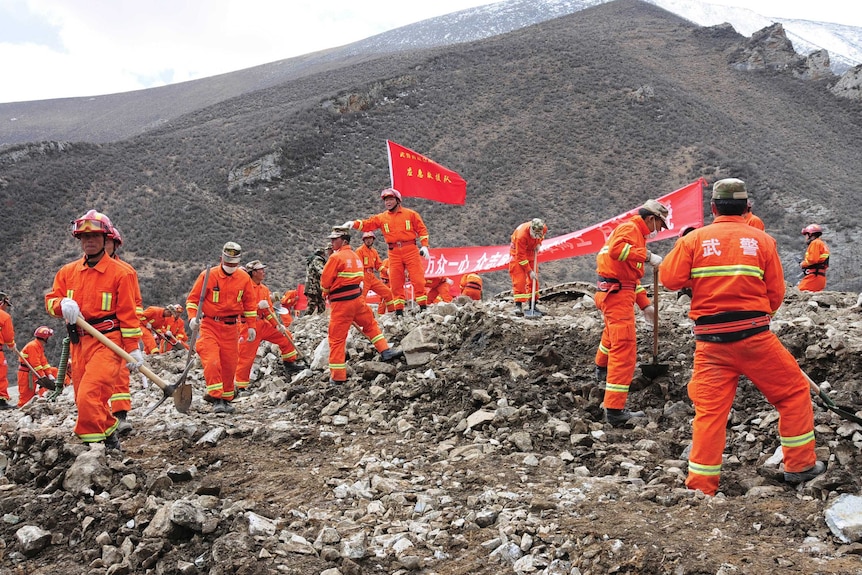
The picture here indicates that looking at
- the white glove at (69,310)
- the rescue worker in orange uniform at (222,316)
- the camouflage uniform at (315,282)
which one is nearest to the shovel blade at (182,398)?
the white glove at (69,310)

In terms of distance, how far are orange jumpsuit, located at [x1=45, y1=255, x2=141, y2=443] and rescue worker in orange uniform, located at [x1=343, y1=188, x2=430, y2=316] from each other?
4329mm

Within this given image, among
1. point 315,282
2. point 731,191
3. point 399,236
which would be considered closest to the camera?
point 731,191

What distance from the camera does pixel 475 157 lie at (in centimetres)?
4053

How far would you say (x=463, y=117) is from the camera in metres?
44.8

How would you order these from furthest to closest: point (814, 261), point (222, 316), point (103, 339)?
point (814, 261)
point (222, 316)
point (103, 339)

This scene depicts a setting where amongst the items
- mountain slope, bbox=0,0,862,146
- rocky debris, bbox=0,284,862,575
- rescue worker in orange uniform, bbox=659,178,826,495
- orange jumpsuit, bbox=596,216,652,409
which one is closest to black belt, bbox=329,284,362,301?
rocky debris, bbox=0,284,862,575

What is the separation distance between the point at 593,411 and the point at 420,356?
2.45 meters

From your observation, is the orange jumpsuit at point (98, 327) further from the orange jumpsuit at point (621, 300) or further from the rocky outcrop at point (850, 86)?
the rocky outcrop at point (850, 86)

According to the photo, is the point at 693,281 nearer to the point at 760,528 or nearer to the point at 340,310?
the point at 760,528

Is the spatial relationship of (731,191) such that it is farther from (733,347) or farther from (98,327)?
(98,327)

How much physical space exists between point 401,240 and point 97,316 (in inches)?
202

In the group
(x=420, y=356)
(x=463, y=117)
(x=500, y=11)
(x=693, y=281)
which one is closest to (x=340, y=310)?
(x=420, y=356)

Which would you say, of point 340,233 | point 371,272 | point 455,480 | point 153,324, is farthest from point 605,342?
point 153,324

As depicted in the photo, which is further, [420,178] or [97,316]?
[420,178]
